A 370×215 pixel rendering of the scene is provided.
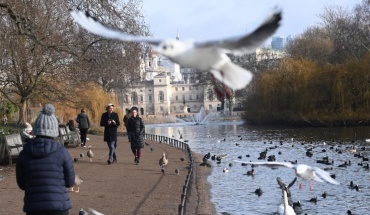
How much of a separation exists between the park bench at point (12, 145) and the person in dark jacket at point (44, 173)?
10.7 meters

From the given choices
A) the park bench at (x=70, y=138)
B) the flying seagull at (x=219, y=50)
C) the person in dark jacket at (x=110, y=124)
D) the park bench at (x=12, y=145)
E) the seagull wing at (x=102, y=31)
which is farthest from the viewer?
the park bench at (x=70, y=138)

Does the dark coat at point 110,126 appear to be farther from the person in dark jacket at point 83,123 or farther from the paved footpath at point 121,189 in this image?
the person in dark jacket at point 83,123

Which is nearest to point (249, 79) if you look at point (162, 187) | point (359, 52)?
point (162, 187)

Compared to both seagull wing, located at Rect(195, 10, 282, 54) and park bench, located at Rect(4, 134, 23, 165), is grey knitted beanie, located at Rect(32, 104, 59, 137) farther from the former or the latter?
park bench, located at Rect(4, 134, 23, 165)

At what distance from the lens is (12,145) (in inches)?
651

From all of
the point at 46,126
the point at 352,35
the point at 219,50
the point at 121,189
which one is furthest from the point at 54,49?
the point at 352,35

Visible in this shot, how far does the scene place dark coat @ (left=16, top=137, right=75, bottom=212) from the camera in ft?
19.2

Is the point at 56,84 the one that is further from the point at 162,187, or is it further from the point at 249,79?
the point at 249,79

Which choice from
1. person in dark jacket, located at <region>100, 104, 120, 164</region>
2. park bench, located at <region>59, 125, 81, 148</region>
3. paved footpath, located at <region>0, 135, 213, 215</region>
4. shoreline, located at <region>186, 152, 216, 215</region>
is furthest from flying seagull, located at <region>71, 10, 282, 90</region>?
park bench, located at <region>59, 125, 81, 148</region>

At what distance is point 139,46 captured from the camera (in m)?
26.5

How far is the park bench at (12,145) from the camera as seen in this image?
16.3m

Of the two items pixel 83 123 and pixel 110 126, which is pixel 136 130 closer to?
pixel 110 126

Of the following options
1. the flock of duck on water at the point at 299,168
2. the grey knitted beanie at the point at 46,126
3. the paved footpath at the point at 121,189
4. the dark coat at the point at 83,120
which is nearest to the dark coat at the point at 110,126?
the paved footpath at the point at 121,189

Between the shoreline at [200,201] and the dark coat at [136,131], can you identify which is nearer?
the shoreline at [200,201]
